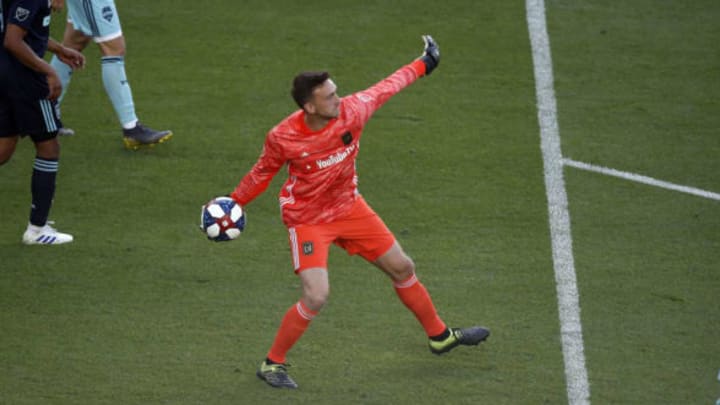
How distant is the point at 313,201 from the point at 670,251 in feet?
9.79

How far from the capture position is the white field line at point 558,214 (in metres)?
7.27

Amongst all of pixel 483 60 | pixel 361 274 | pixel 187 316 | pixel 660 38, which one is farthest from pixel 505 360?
pixel 660 38

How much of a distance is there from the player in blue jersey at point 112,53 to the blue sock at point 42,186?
4.97 feet

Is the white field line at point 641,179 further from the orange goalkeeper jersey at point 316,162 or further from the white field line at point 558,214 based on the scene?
the orange goalkeeper jersey at point 316,162

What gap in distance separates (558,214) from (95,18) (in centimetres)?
410

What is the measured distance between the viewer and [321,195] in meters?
7.05

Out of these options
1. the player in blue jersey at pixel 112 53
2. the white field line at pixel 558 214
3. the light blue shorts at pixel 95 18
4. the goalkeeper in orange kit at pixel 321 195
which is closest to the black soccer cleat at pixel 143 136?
the player in blue jersey at pixel 112 53

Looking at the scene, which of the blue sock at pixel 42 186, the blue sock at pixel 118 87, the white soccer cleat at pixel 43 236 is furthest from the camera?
the blue sock at pixel 118 87

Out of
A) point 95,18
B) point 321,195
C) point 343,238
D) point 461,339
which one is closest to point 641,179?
point 461,339

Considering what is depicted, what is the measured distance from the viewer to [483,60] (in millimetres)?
11875

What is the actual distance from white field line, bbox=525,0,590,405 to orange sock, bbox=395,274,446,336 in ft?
2.68

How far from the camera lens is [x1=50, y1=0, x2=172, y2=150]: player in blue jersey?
10000 mm

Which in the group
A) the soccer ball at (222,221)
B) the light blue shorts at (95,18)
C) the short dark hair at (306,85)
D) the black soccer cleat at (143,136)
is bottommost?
the black soccer cleat at (143,136)

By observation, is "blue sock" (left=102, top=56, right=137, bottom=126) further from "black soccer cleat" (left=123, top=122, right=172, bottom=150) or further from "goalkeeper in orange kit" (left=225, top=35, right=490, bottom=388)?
"goalkeeper in orange kit" (left=225, top=35, right=490, bottom=388)
